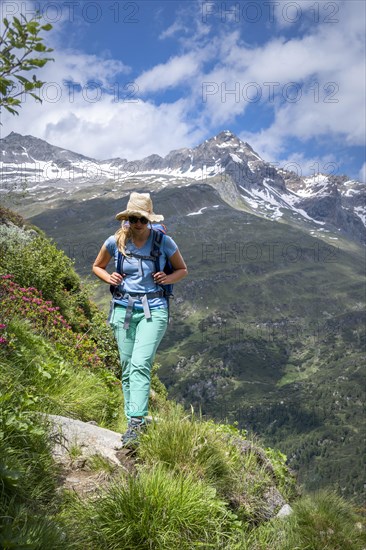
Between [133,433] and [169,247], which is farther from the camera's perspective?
[169,247]

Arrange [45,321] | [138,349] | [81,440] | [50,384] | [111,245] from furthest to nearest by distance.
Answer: [45,321] < [50,384] < [111,245] < [138,349] < [81,440]

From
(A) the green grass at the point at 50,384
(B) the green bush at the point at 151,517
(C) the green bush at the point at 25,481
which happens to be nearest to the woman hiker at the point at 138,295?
(A) the green grass at the point at 50,384

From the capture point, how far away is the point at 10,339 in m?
7.17

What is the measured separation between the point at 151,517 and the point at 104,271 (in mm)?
3978

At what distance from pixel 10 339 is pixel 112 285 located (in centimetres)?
209

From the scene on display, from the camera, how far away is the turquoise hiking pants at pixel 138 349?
593 centimetres

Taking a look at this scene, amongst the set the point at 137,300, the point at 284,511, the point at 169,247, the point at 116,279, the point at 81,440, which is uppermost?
the point at 169,247

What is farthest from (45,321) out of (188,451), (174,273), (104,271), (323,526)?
(323,526)

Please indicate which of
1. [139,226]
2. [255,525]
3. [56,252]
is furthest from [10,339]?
[56,252]

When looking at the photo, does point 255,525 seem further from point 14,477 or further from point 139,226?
point 139,226

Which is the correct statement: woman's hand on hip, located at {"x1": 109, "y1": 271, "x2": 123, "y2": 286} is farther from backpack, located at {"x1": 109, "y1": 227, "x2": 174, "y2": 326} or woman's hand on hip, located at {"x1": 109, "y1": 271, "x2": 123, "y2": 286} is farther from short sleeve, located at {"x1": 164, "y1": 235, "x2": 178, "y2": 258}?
short sleeve, located at {"x1": 164, "y1": 235, "x2": 178, "y2": 258}

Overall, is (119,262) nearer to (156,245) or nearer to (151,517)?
(156,245)

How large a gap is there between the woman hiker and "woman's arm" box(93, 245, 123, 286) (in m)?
0.01

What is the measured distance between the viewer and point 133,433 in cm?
567
